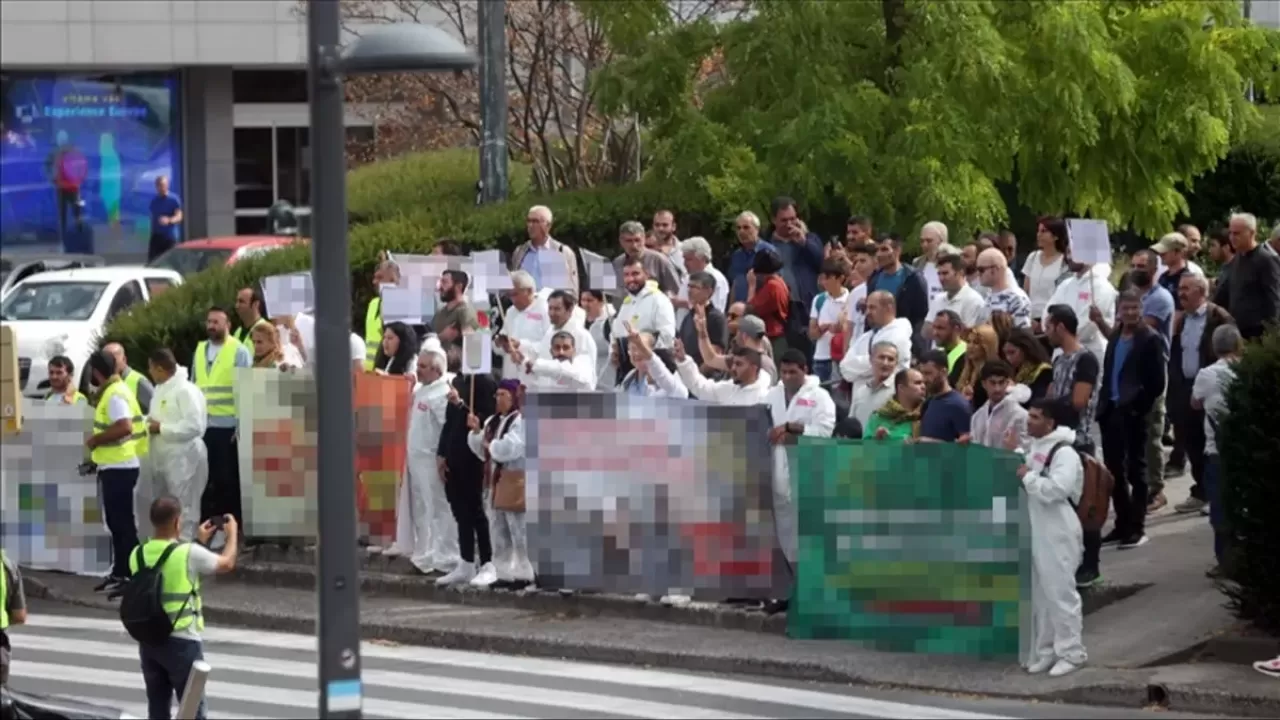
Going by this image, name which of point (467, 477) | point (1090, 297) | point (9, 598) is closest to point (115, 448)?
point (467, 477)

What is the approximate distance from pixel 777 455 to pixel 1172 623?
2.81 m

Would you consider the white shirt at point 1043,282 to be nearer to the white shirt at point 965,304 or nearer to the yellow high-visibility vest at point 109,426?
the white shirt at point 965,304

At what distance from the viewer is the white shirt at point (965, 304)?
1652 cm

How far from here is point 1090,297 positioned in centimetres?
1677

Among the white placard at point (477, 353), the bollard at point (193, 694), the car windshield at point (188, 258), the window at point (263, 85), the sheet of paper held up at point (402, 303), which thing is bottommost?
the bollard at point (193, 694)

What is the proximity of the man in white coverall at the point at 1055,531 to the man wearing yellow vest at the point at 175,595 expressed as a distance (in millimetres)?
4982

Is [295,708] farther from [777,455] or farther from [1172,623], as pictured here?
[1172,623]

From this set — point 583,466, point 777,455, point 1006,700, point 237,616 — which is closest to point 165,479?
point 237,616

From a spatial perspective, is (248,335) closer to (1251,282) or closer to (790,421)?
(790,421)

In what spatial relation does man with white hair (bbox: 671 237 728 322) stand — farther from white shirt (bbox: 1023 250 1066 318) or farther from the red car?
the red car

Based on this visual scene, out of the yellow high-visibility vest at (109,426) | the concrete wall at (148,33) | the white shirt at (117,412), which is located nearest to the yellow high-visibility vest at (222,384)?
the yellow high-visibility vest at (109,426)

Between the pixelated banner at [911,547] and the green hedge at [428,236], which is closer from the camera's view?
the pixelated banner at [911,547]

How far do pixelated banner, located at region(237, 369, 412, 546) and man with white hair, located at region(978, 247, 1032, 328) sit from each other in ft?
15.5

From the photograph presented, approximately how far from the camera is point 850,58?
76.8 feet
